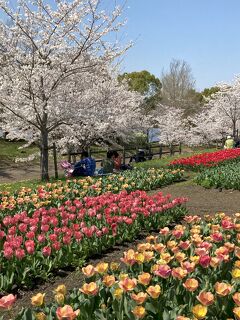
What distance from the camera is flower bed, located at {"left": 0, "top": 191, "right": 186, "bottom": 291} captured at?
16.1ft

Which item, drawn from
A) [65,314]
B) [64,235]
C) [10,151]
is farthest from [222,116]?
[65,314]

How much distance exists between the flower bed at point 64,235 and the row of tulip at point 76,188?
31.0 inches

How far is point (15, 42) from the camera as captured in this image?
15.1 meters

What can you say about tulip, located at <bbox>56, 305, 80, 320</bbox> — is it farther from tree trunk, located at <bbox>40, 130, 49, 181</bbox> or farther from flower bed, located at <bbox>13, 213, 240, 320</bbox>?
tree trunk, located at <bbox>40, 130, 49, 181</bbox>

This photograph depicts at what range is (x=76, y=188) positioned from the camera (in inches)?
398

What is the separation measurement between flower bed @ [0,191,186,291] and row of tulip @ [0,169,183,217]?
79 centimetres

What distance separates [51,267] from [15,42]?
11743mm

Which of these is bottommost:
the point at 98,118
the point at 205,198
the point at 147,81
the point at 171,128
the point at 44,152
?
the point at 205,198

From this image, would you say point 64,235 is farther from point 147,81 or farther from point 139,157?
point 147,81

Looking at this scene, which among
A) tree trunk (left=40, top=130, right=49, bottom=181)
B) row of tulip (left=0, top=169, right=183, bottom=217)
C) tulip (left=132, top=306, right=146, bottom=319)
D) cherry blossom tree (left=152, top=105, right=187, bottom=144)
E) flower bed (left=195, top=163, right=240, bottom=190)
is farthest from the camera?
cherry blossom tree (left=152, top=105, right=187, bottom=144)

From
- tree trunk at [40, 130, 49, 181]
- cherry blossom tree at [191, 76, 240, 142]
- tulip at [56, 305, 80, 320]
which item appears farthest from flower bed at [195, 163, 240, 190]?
cherry blossom tree at [191, 76, 240, 142]

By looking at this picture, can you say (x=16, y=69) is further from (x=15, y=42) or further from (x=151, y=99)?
(x=151, y=99)

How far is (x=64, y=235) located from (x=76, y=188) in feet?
14.7

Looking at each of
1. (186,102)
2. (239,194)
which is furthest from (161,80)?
(239,194)
